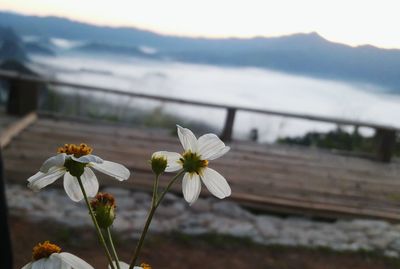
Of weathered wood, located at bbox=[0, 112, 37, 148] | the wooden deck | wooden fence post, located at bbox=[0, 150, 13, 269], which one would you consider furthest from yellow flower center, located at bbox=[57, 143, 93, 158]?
weathered wood, located at bbox=[0, 112, 37, 148]

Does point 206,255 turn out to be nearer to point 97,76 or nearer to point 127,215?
point 127,215

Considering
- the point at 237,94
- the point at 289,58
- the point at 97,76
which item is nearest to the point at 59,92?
the point at 97,76

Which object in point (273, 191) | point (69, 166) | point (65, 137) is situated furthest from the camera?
point (65, 137)

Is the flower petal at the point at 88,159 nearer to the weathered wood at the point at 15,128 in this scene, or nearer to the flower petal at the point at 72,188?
the flower petal at the point at 72,188

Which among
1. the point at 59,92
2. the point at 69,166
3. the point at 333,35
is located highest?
the point at 333,35

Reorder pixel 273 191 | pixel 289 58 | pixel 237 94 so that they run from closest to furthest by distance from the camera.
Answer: pixel 289 58, pixel 273 191, pixel 237 94

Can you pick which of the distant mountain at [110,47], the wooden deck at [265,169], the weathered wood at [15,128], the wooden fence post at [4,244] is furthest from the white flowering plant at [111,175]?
the weathered wood at [15,128]

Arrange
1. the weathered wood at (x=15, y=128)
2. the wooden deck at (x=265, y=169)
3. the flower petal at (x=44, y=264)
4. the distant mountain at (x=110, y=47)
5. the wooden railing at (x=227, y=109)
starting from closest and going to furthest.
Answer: the flower petal at (x=44, y=264) < the distant mountain at (x=110, y=47) < the wooden deck at (x=265, y=169) < the weathered wood at (x=15, y=128) < the wooden railing at (x=227, y=109)
